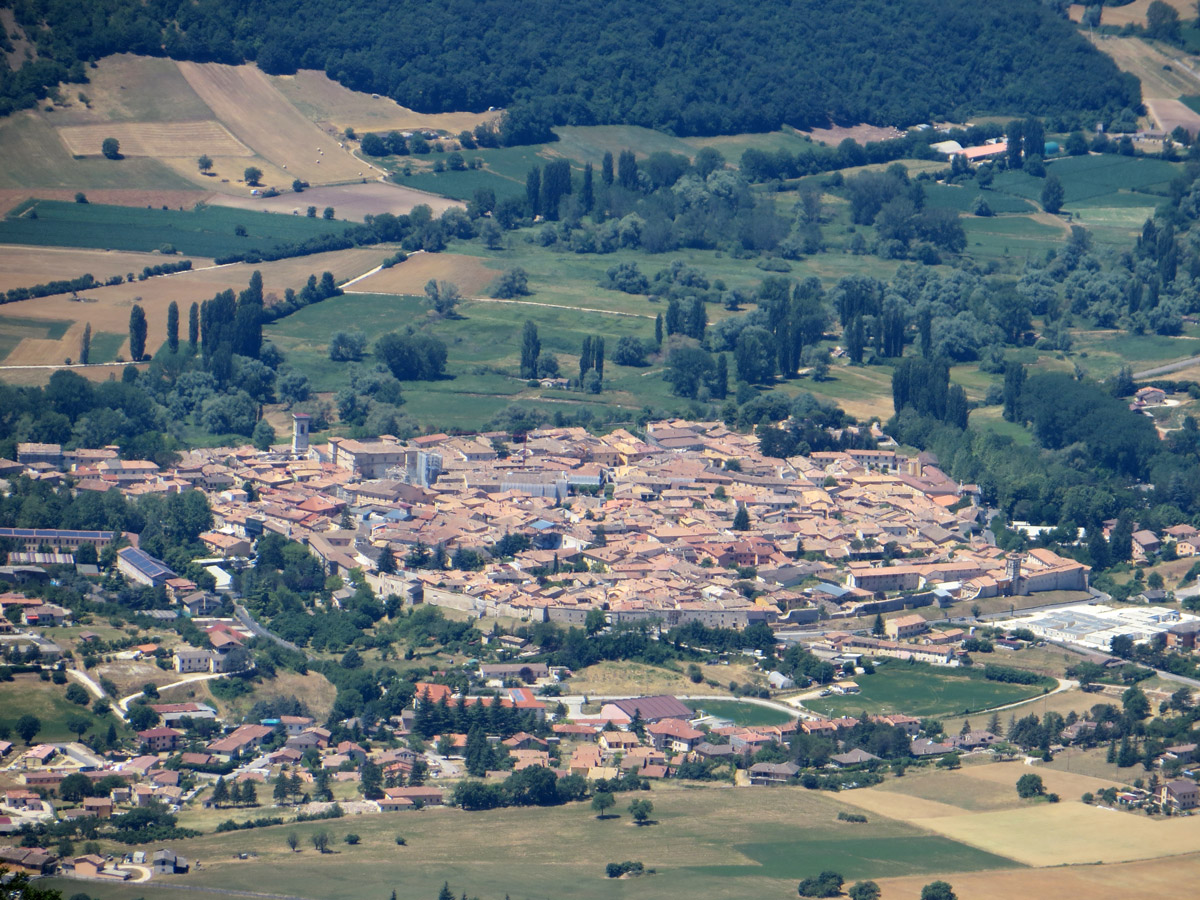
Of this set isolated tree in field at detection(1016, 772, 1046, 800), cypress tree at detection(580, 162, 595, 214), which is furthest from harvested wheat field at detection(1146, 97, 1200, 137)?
isolated tree in field at detection(1016, 772, 1046, 800)

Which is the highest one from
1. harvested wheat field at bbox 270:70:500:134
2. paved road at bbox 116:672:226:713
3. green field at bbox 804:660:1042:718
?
harvested wheat field at bbox 270:70:500:134

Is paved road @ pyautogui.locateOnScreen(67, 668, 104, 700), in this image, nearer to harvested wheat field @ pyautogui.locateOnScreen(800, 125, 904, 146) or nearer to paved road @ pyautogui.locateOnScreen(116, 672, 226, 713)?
→ paved road @ pyautogui.locateOnScreen(116, 672, 226, 713)

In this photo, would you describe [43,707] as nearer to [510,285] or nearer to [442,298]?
[442,298]

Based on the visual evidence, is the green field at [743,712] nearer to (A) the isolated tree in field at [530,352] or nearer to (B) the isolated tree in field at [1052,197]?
(A) the isolated tree in field at [530,352]

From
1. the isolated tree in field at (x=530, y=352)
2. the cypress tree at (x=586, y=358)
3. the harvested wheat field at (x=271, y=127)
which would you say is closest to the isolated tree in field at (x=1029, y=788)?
the cypress tree at (x=586, y=358)

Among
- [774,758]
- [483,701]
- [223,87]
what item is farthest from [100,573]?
[223,87]
